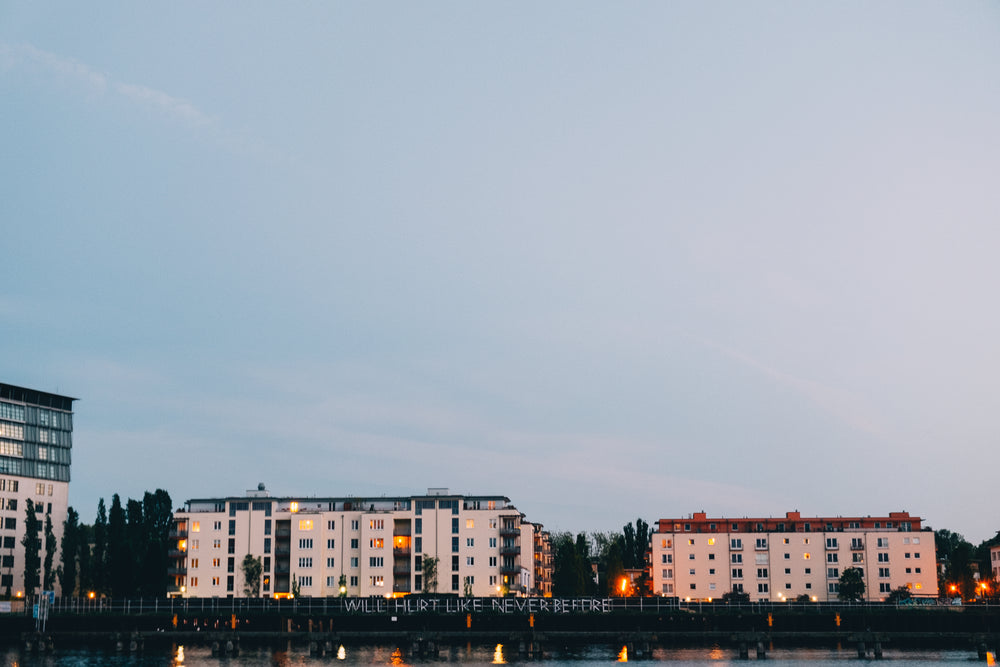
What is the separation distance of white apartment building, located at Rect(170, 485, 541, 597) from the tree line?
13.2 feet

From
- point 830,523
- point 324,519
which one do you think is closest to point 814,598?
point 830,523

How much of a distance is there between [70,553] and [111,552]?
70.5ft

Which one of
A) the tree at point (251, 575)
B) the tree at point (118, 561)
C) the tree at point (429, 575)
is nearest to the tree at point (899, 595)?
the tree at point (429, 575)

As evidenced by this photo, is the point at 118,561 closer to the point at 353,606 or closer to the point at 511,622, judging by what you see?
the point at 353,606

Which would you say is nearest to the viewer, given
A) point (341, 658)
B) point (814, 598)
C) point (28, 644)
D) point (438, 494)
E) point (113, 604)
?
point (341, 658)

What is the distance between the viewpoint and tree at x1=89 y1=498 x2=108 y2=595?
17762 centimetres

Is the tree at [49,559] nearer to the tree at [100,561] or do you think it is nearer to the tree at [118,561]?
the tree at [100,561]

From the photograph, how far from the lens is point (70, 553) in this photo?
193 m

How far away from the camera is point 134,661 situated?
371ft

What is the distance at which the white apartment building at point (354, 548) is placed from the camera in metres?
170

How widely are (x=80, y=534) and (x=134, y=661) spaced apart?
291ft

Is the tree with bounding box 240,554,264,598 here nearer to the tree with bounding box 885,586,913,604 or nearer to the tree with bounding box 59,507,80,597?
the tree with bounding box 59,507,80,597

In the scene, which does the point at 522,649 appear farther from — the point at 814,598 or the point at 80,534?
the point at 80,534

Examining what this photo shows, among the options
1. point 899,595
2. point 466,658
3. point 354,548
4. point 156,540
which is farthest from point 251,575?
point 899,595
